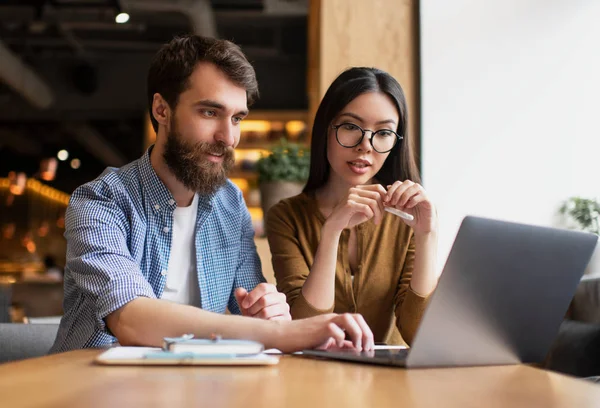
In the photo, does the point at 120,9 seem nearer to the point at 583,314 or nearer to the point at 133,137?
the point at 583,314

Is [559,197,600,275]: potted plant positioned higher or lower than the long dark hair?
lower

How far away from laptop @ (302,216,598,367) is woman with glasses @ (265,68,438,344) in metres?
0.65

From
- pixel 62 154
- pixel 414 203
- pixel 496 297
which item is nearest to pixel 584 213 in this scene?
pixel 414 203

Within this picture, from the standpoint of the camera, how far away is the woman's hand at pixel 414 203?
5.65ft

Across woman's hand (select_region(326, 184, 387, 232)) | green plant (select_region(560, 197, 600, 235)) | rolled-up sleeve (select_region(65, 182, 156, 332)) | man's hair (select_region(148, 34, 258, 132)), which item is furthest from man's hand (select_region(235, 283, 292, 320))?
green plant (select_region(560, 197, 600, 235))

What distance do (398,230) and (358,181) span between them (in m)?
0.23

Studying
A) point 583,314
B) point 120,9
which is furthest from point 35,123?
point 583,314

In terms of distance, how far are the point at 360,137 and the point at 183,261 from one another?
626mm

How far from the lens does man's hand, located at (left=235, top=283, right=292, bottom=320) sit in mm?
1555

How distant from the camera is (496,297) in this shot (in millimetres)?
1190

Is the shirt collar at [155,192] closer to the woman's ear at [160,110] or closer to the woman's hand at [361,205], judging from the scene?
the woman's ear at [160,110]

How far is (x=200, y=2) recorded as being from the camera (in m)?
7.46

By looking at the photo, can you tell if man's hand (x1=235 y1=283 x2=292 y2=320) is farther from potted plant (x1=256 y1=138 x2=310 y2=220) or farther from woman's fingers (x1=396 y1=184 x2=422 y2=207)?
potted plant (x1=256 y1=138 x2=310 y2=220)

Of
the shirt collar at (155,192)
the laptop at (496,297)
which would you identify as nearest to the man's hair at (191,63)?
the shirt collar at (155,192)
